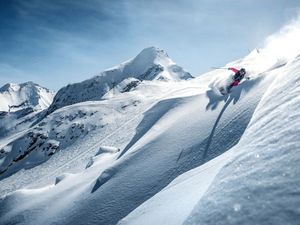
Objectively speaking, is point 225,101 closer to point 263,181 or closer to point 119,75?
point 263,181

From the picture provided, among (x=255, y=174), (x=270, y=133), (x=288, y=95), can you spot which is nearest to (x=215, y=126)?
(x=288, y=95)

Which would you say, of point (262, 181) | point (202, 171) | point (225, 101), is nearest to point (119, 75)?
point (225, 101)

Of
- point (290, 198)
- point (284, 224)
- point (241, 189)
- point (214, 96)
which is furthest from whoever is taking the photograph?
point (214, 96)

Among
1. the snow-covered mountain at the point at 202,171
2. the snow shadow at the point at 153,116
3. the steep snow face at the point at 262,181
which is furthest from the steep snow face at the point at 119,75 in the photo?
the steep snow face at the point at 262,181

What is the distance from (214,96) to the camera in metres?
17.0

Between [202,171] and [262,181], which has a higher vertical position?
[262,181]

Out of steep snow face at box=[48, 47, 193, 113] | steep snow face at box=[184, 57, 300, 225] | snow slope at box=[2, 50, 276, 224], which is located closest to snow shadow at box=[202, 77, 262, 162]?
snow slope at box=[2, 50, 276, 224]

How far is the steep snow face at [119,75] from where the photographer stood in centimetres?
15825

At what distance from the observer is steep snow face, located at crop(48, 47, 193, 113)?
519ft

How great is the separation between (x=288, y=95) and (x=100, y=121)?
4495cm

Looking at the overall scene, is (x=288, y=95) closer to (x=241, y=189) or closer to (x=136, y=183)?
(x=241, y=189)

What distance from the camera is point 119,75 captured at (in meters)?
172

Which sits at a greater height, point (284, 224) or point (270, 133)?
point (270, 133)

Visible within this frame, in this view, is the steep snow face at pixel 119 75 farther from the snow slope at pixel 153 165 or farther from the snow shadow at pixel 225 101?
the snow slope at pixel 153 165
